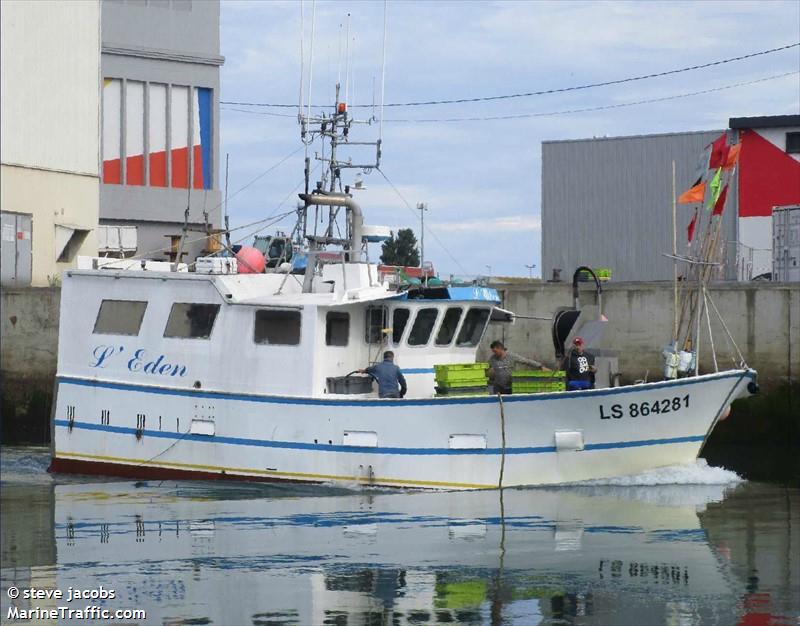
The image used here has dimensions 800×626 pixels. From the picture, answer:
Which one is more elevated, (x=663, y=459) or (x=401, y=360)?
(x=401, y=360)

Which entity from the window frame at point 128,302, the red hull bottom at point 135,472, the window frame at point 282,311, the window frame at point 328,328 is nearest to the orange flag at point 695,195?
the window frame at point 328,328

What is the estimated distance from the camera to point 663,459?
762 inches

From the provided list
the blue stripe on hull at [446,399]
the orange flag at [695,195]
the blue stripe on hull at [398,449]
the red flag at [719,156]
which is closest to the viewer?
the red flag at [719,156]

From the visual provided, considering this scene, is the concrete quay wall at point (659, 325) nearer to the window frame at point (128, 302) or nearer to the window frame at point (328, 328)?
the window frame at point (328, 328)

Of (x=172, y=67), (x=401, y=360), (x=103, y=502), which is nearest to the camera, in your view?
(x=103, y=502)

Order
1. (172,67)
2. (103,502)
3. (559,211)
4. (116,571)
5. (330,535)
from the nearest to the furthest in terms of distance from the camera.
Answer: (116,571) → (330,535) → (103,502) → (172,67) → (559,211)

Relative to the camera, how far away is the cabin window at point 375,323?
2055 cm

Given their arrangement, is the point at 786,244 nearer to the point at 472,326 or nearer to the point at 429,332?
the point at 472,326

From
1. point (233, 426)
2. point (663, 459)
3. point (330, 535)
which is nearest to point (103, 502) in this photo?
point (233, 426)

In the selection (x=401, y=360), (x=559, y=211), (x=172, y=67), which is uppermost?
(x=172, y=67)

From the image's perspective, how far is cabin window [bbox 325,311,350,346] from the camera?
2005 centimetres

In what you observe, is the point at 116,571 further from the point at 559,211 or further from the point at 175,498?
the point at 559,211

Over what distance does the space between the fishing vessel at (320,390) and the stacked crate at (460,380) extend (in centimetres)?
14

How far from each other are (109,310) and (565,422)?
23.8ft
